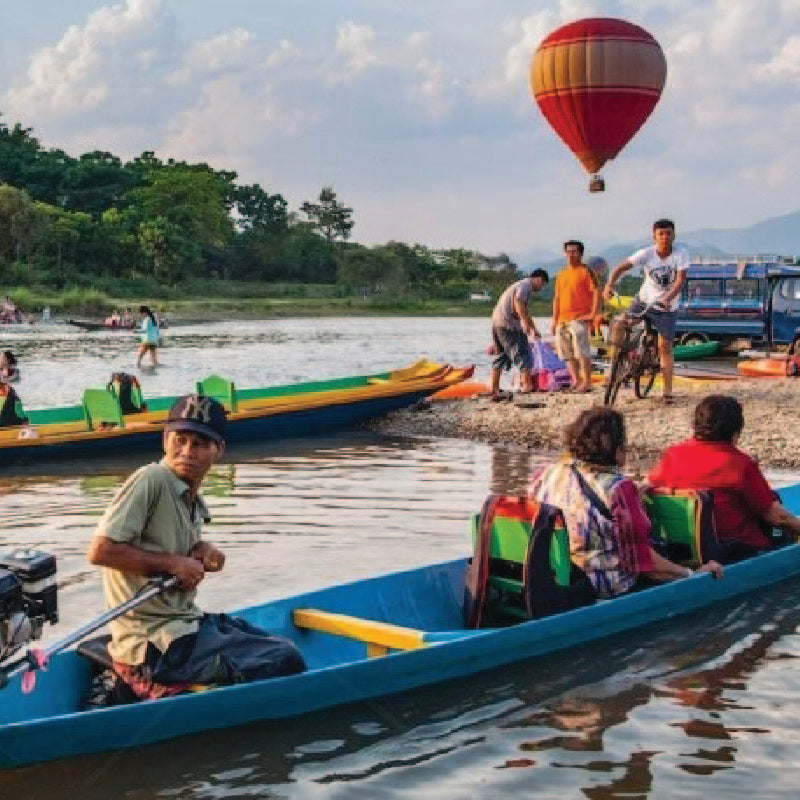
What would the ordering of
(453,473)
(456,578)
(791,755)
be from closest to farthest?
(791,755) < (456,578) < (453,473)

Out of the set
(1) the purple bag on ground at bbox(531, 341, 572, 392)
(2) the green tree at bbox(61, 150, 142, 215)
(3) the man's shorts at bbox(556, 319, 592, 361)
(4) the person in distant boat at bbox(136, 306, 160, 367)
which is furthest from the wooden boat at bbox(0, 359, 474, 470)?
(2) the green tree at bbox(61, 150, 142, 215)

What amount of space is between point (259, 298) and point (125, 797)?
265ft

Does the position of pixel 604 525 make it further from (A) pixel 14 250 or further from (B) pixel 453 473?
(A) pixel 14 250

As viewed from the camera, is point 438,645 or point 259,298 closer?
point 438,645

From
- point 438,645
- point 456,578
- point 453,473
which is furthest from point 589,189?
point 438,645

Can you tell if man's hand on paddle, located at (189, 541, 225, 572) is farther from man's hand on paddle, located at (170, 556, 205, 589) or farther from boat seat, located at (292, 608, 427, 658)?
boat seat, located at (292, 608, 427, 658)

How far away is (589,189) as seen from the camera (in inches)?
835

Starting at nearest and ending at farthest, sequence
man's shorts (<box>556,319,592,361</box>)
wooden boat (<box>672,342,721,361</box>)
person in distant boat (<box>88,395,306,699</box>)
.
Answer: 1. person in distant boat (<box>88,395,306,699</box>)
2. man's shorts (<box>556,319,592,361</box>)
3. wooden boat (<box>672,342,721,361</box>)

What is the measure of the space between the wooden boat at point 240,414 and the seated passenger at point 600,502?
812 cm

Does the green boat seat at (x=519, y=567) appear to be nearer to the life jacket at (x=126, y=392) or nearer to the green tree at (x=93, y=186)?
the life jacket at (x=126, y=392)

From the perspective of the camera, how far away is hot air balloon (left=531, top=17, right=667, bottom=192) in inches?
759

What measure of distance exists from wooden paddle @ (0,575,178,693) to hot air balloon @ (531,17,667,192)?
1563cm

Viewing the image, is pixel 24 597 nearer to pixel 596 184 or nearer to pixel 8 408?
pixel 8 408

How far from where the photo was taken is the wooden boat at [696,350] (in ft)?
86.4
